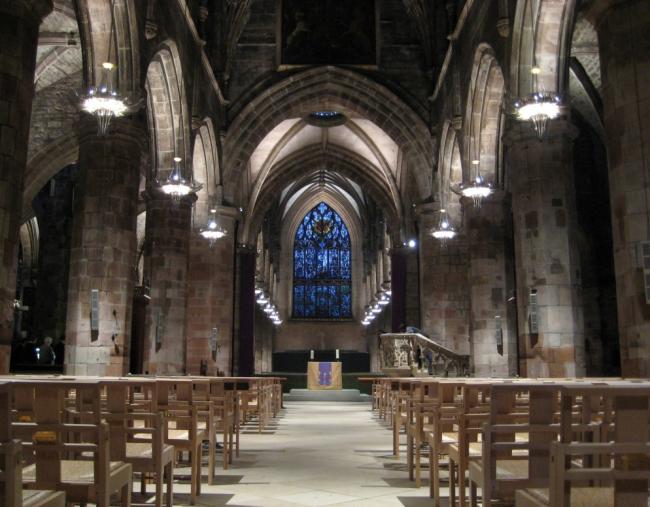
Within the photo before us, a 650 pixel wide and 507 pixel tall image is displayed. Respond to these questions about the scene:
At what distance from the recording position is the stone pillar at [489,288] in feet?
54.6

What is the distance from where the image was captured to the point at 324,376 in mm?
28828

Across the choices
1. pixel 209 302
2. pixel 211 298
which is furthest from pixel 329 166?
pixel 209 302

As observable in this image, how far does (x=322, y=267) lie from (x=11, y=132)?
3962 centimetres

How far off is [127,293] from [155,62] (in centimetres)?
645

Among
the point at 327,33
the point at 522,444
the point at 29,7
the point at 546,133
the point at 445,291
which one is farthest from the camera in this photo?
the point at 327,33

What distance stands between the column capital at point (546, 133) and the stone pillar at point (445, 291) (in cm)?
962

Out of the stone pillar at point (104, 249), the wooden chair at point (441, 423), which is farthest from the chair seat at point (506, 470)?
the stone pillar at point (104, 249)

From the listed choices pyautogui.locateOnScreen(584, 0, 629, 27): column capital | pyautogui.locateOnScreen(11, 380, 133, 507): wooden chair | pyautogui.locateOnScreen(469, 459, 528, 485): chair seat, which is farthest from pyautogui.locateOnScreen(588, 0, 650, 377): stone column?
pyautogui.locateOnScreen(11, 380, 133, 507): wooden chair

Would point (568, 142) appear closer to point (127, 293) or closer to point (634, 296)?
point (634, 296)

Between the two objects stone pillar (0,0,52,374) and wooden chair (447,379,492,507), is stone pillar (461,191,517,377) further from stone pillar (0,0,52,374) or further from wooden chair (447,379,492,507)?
wooden chair (447,379,492,507)

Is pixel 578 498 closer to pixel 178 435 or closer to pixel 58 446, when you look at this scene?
pixel 58 446

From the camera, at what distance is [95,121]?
41.0 feet

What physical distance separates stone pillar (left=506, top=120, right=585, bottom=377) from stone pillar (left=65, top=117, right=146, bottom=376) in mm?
6722

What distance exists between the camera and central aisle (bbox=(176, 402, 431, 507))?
6.07 meters
